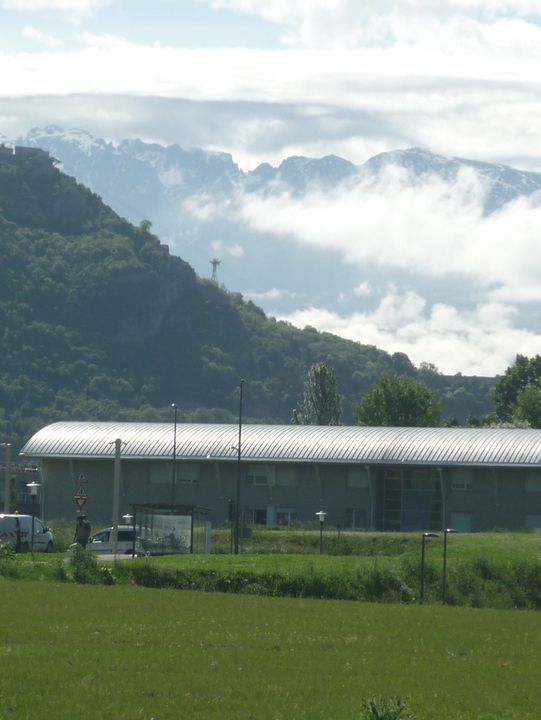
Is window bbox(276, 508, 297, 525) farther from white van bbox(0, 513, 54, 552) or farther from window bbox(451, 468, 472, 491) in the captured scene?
white van bbox(0, 513, 54, 552)

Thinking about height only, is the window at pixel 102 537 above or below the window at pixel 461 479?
below

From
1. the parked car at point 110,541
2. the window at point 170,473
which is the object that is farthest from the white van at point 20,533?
the window at point 170,473

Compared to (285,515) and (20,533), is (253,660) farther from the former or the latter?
(285,515)

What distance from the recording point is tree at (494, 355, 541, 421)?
139250mm

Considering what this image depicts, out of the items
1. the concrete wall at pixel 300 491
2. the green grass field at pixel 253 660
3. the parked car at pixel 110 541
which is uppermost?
the concrete wall at pixel 300 491

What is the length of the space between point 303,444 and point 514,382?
6078 centimetres

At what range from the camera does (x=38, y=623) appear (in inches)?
1056

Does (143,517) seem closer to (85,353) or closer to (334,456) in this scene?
(334,456)

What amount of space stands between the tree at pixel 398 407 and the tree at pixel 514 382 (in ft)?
46.7

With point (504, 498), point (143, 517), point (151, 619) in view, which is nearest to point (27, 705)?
point (151, 619)

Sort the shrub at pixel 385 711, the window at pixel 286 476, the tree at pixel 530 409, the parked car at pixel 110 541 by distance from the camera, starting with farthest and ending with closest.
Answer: the tree at pixel 530 409 → the window at pixel 286 476 → the parked car at pixel 110 541 → the shrub at pixel 385 711

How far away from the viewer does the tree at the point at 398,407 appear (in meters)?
125

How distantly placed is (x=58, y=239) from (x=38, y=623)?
16596 cm

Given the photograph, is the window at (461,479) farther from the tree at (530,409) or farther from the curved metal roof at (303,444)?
the tree at (530,409)
